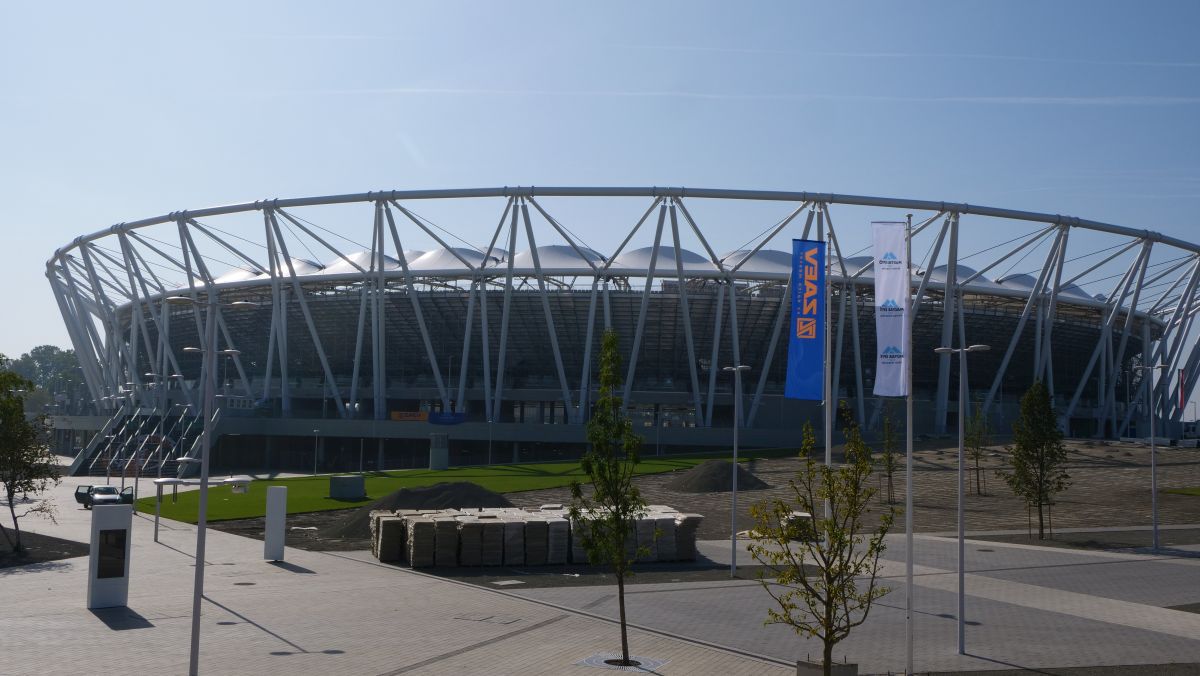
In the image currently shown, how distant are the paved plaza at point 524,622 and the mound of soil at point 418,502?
486 cm

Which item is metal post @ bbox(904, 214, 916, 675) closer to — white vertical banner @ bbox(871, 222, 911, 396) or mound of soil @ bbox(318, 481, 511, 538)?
white vertical banner @ bbox(871, 222, 911, 396)

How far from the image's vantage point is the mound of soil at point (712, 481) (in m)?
41.3

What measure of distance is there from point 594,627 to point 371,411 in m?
65.6

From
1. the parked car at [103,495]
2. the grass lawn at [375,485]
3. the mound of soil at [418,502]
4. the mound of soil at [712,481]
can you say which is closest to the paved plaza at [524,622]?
the mound of soil at [418,502]

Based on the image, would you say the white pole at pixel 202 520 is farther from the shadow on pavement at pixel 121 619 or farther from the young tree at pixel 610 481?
the young tree at pixel 610 481

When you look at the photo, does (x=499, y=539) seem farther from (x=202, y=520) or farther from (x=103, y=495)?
(x=103, y=495)

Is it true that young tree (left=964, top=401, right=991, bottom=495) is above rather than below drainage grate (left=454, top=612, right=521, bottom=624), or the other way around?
above

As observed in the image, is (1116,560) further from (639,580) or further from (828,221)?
(828,221)

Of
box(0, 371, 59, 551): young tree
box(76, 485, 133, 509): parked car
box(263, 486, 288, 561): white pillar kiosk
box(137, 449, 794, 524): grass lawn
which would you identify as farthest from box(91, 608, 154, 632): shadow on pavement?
box(76, 485, 133, 509): parked car

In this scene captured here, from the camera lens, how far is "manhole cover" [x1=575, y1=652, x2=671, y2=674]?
13539 mm

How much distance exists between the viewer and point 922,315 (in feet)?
222

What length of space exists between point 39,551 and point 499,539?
40.0 feet

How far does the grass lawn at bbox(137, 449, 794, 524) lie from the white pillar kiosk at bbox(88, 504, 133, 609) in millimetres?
15850

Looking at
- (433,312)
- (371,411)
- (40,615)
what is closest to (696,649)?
(40,615)
